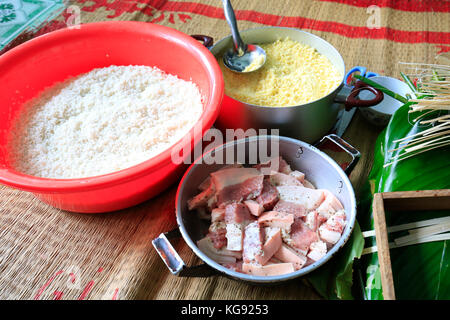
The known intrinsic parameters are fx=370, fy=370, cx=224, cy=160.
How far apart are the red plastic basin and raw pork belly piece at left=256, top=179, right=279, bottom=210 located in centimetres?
21

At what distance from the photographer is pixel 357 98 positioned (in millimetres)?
1019

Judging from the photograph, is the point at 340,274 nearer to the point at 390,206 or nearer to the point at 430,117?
the point at 390,206

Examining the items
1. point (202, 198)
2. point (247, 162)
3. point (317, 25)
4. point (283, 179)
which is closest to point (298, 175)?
point (283, 179)

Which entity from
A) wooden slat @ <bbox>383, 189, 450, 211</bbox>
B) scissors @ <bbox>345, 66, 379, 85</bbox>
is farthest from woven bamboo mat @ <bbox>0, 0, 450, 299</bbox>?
wooden slat @ <bbox>383, 189, 450, 211</bbox>

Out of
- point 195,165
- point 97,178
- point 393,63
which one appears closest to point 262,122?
point 195,165

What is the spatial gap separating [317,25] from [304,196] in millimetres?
922

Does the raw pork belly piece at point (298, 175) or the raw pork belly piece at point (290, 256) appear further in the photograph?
the raw pork belly piece at point (298, 175)

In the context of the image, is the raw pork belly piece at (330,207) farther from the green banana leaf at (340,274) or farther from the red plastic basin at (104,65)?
the red plastic basin at (104,65)

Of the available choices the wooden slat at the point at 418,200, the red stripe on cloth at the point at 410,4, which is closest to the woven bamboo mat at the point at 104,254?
the wooden slat at the point at 418,200

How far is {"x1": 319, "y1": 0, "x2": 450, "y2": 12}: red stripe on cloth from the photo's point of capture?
62.3 inches

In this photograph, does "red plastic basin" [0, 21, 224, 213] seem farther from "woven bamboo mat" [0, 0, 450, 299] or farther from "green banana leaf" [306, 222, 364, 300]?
"green banana leaf" [306, 222, 364, 300]

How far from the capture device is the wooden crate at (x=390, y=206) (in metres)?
0.65

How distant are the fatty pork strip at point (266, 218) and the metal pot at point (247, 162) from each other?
0.02m

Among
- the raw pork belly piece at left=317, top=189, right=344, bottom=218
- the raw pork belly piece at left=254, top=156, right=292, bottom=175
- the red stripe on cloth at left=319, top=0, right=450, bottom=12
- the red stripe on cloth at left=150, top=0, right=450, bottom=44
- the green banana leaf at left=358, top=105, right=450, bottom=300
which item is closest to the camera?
the green banana leaf at left=358, top=105, right=450, bottom=300
